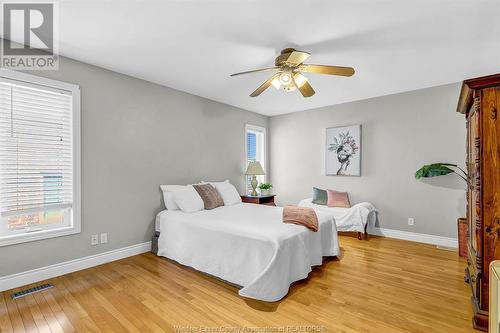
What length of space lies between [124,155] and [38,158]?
92 cm

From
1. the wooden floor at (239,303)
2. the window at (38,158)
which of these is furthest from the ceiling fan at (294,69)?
the wooden floor at (239,303)

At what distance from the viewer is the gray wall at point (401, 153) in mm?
3854

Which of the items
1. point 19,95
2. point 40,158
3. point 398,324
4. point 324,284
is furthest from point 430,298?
point 19,95

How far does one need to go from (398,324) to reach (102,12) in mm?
3534

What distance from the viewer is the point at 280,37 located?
8.09ft

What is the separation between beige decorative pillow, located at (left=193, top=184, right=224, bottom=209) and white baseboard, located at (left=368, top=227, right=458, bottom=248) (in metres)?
2.83

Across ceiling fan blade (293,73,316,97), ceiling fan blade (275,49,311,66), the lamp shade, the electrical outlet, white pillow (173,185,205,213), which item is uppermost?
ceiling fan blade (275,49,311,66)

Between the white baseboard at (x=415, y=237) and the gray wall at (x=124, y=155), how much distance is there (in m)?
3.27

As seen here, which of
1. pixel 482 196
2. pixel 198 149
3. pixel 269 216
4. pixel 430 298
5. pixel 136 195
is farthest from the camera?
pixel 198 149

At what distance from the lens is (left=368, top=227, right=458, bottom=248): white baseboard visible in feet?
12.6

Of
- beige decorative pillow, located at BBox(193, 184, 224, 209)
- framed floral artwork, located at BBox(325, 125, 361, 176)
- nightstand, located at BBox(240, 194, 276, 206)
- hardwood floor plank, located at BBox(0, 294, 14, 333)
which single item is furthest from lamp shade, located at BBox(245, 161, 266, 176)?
hardwood floor plank, located at BBox(0, 294, 14, 333)

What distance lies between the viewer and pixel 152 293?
2.46 m

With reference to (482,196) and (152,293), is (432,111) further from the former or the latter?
(152,293)

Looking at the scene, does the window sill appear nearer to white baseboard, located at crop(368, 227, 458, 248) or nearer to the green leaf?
white baseboard, located at crop(368, 227, 458, 248)
